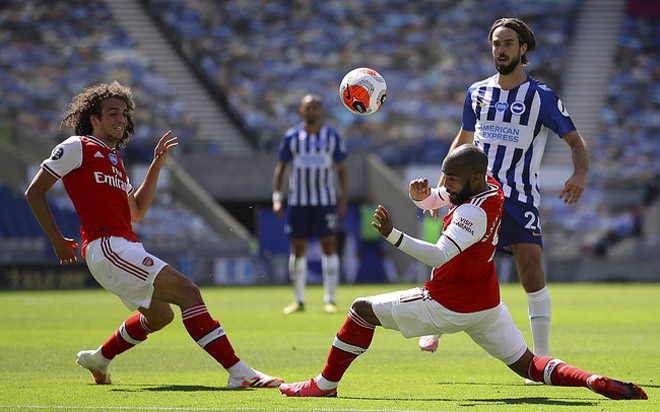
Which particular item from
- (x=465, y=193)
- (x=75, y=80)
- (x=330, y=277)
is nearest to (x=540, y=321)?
(x=465, y=193)

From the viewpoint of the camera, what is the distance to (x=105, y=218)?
6523 mm

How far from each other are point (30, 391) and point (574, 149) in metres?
3.98

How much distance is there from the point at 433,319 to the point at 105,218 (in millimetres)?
2181

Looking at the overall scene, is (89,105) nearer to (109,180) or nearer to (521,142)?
(109,180)

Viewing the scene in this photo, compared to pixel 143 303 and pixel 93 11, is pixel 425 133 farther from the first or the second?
pixel 143 303

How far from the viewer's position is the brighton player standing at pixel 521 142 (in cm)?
726

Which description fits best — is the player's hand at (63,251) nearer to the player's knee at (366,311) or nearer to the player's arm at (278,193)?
the player's knee at (366,311)

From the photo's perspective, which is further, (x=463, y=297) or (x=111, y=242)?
(x=111, y=242)

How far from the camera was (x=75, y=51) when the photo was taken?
30.0 metres

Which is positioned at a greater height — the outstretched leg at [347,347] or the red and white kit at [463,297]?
the red and white kit at [463,297]

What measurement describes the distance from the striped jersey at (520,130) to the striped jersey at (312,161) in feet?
21.9

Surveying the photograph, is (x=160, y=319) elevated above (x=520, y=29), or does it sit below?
below

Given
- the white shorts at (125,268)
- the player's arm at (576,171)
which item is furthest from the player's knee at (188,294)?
the player's arm at (576,171)

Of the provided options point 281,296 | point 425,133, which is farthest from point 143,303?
point 425,133
